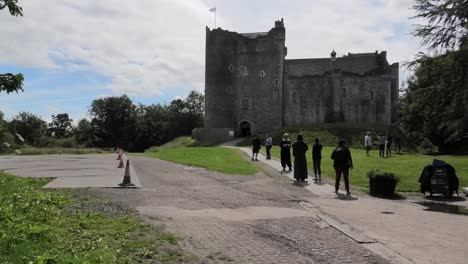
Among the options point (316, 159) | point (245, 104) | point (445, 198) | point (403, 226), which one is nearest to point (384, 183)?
point (445, 198)

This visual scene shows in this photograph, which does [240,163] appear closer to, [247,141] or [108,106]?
[247,141]

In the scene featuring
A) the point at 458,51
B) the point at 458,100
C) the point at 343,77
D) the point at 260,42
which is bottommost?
the point at 458,100

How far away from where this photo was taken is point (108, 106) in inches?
3910

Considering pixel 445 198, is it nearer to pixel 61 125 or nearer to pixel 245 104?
pixel 245 104

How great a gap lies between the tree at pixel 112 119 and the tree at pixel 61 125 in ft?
65.5

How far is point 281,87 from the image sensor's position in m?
62.7

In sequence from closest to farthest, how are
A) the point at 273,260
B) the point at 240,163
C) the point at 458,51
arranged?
the point at 273,260 → the point at 458,51 → the point at 240,163

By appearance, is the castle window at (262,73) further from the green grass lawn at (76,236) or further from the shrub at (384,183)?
the green grass lawn at (76,236)

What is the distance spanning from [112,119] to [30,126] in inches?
838

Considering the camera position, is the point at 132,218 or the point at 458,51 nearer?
the point at 132,218

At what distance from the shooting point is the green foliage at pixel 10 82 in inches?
239

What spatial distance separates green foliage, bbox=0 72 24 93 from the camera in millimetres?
6059

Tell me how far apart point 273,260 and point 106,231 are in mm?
3165

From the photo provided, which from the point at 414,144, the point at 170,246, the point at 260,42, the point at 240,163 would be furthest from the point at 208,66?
the point at 170,246
